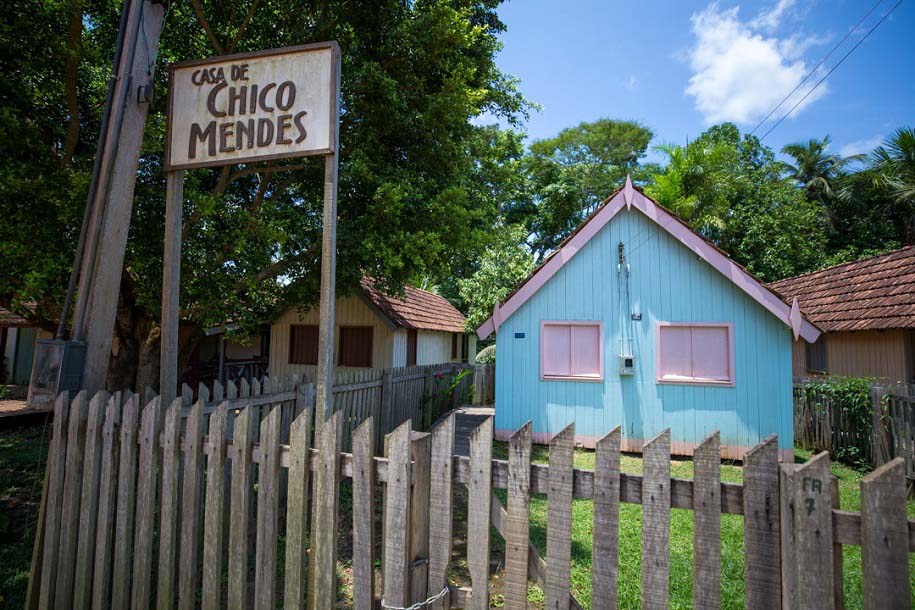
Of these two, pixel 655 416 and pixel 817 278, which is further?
pixel 817 278

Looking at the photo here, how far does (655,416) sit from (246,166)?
9.13 metres

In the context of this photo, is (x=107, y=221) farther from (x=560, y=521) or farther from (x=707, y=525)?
(x=707, y=525)

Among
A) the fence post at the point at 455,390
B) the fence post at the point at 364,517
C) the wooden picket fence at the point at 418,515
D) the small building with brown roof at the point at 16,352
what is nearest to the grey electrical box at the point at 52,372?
the wooden picket fence at the point at 418,515

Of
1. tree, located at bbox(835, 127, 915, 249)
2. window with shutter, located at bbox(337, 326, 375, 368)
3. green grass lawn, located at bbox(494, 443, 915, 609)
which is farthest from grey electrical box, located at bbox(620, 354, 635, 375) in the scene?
tree, located at bbox(835, 127, 915, 249)

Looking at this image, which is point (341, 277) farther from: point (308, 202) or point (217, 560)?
point (217, 560)

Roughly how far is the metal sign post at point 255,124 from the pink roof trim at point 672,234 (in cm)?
637

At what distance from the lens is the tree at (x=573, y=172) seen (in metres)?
29.6

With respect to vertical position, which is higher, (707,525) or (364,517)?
(707,525)

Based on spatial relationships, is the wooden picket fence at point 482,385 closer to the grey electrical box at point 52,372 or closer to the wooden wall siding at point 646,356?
the wooden wall siding at point 646,356

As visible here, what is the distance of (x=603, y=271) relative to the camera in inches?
381

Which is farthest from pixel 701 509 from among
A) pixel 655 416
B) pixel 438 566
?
pixel 655 416

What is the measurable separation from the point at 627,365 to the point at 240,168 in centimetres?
821

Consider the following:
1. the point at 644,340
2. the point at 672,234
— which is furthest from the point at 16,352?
the point at 672,234

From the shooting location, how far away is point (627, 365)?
30.8 feet
